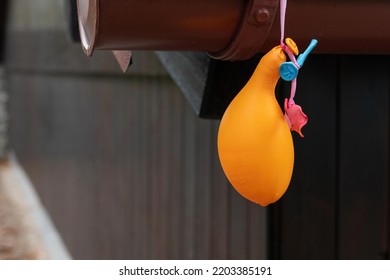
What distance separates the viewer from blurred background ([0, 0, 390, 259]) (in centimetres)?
227

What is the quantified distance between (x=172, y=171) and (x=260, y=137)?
7.36ft

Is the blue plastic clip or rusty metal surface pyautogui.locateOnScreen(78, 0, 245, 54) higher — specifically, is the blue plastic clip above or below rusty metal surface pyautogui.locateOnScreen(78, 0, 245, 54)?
below

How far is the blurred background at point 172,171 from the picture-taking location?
2270mm

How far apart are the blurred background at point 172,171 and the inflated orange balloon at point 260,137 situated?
0.53 meters

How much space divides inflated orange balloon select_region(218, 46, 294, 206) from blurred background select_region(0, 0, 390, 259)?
53 cm

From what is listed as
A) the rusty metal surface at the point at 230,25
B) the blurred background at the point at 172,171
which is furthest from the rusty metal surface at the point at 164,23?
the blurred background at the point at 172,171

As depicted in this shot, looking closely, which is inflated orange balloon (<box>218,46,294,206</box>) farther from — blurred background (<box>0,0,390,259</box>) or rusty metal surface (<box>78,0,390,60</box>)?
blurred background (<box>0,0,390,259</box>)

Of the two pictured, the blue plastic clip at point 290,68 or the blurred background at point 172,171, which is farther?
the blurred background at point 172,171

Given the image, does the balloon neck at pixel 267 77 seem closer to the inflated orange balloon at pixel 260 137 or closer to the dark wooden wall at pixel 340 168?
the inflated orange balloon at pixel 260 137

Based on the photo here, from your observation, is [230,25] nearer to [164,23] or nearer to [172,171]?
[164,23]

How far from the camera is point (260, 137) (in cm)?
110

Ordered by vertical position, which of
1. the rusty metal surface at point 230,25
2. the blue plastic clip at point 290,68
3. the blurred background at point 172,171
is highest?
the rusty metal surface at point 230,25

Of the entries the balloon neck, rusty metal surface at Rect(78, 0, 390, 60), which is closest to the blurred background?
rusty metal surface at Rect(78, 0, 390, 60)

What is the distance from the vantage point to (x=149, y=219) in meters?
3.66
